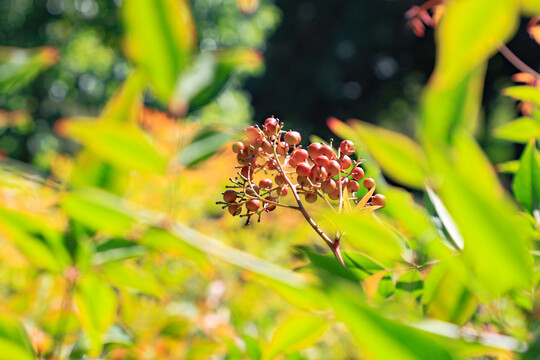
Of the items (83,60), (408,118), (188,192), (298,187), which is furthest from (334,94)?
(298,187)

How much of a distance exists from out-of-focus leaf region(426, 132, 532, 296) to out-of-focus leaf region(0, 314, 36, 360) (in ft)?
0.82

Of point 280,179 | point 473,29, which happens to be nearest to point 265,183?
point 280,179

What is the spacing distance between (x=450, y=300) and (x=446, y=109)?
15 centimetres

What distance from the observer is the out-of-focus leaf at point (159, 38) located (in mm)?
182

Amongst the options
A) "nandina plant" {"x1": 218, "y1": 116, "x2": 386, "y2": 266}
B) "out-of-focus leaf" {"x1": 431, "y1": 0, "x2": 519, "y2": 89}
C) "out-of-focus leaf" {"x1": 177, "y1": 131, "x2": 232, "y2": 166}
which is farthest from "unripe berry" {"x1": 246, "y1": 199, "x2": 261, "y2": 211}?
"out-of-focus leaf" {"x1": 431, "y1": 0, "x2": 519, "y2": 89}

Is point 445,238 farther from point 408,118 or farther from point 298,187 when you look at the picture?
point 408,118

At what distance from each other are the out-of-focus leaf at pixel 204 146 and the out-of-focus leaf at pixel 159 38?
5 centimetres

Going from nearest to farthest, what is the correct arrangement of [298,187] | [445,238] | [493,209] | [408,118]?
[493,209], [445,238], [298,187], [408,118]

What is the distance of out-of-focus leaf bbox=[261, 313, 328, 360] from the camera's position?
0.27 metres

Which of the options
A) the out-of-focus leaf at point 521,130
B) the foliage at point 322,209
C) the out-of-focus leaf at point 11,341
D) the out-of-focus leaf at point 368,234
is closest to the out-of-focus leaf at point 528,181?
the foliage at point 322,209

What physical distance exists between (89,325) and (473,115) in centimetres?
25

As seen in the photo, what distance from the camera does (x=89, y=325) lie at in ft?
1.04

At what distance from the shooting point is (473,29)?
15cm

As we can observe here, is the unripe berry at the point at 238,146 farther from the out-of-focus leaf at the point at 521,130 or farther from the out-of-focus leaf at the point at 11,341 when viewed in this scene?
the out-of-focus leaf at the point at 521,130
